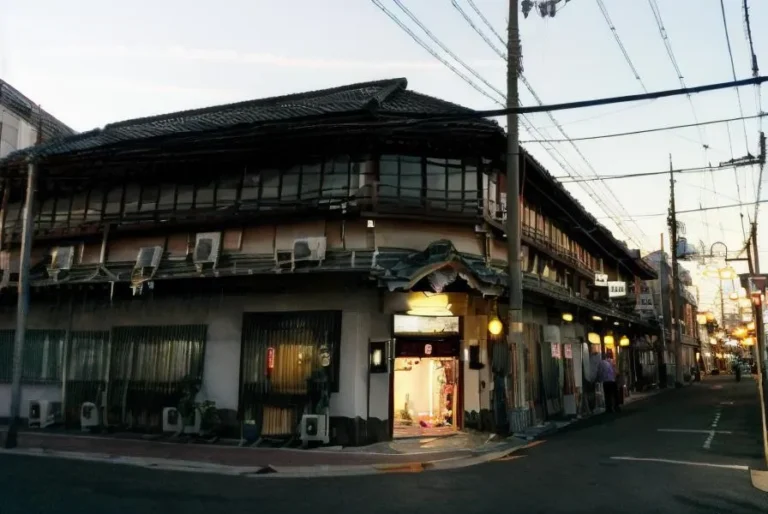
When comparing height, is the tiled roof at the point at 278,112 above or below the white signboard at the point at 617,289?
above

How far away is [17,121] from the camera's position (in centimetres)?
2605

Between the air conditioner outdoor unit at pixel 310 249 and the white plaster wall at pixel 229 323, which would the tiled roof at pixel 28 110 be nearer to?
the white plaster wall at pixel 229 323

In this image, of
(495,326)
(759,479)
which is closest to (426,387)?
(495,326)

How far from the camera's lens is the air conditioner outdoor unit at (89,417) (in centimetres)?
1720

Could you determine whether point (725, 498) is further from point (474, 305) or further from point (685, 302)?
point (685, 302)

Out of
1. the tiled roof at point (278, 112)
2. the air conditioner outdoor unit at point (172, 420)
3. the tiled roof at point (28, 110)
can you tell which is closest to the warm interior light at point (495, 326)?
the tiled roof at point (278, 112)

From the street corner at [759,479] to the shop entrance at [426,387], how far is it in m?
7.18

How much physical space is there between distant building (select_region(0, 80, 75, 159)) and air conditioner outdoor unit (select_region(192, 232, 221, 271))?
1232 centimetres

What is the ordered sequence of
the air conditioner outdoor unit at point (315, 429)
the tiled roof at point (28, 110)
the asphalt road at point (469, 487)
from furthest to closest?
the tiled roof at point (28, 110), the air conditioner outdoor unit at point (315, 429), the asphalt road at point (469, 487)

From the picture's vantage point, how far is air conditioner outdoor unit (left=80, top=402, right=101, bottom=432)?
17.2 m

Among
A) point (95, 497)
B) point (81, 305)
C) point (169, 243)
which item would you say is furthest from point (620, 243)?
point (95, 497)

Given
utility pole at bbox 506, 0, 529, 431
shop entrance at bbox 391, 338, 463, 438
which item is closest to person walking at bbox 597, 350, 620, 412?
utility pole at bbox 506, 0, 529, 431

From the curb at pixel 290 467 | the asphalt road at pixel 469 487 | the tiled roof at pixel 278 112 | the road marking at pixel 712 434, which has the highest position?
the tiled roof at pixel 278 112

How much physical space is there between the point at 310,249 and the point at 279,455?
5010 mm
